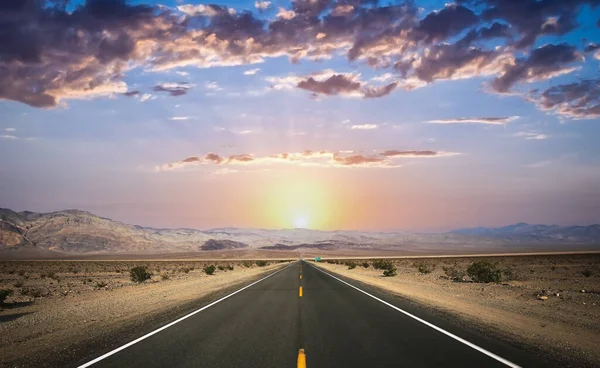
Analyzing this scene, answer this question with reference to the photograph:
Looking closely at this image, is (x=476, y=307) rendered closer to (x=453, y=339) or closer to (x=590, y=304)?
(x=590, y=304)

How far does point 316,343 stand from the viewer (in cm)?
853

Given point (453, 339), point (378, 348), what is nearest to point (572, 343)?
point (453, 339)

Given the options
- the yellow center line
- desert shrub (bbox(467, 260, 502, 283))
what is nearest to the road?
the yellow center line

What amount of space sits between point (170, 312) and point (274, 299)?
16.3 ft

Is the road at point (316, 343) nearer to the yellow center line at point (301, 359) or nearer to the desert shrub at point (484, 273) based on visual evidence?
the yellow center line at point (301, 359)

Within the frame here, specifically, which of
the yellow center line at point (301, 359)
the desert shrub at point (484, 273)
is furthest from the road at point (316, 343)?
the desert shrub at point (484, 273)

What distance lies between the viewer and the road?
7070 mm

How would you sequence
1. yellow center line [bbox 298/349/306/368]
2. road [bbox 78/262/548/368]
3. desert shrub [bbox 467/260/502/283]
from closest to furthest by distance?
yellow center line [bbox 298/349/306/368] → road [bbox 78/262/548/368] → desert shrub [bbox 467/260/502/283]

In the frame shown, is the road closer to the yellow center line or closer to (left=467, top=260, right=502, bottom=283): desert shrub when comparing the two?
the yellow center line

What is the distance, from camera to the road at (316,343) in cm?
707

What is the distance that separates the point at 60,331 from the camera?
11.1m

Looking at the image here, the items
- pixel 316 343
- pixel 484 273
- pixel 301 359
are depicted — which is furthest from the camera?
pixel 484 273

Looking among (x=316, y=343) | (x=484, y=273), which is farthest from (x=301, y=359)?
(x=484, y=273)

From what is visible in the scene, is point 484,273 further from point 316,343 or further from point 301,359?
point 301,359
